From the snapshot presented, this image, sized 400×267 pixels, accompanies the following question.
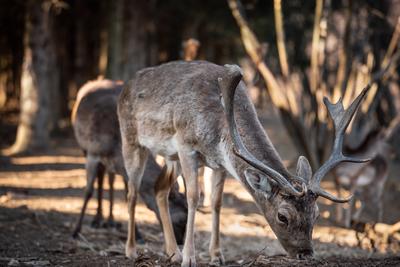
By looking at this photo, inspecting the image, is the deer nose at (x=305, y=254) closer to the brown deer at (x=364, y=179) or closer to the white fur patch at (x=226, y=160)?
the white fur patch at (x=226, y=160)

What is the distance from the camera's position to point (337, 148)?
636 cm

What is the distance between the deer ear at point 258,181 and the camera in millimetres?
6055

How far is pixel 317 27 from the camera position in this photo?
557 inches

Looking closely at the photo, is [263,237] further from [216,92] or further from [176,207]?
[216,92]

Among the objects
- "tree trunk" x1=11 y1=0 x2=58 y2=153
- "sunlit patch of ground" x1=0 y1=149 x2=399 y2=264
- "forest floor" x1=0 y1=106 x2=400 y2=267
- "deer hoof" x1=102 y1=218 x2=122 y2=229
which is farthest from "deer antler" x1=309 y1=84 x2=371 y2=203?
"tree trunk" x1=11 y1=0 x2=58 y2=153

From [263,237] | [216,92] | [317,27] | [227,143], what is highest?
[317,27]

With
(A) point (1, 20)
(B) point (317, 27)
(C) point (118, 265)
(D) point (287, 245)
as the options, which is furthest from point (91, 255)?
(A) point (1, 20)

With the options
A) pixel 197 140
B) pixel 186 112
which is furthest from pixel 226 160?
pixel 186 112

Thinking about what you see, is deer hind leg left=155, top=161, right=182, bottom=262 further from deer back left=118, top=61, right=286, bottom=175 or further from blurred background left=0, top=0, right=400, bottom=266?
blurred background left=0, top=0, right=400, bottom=266

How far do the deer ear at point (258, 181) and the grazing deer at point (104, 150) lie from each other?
2400 millimetres

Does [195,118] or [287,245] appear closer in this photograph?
[287,245]

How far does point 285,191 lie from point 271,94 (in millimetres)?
8719

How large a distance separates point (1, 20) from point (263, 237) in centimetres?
1844

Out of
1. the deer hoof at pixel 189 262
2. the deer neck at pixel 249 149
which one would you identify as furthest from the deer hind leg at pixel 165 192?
the deer neck at pixel 249 149
